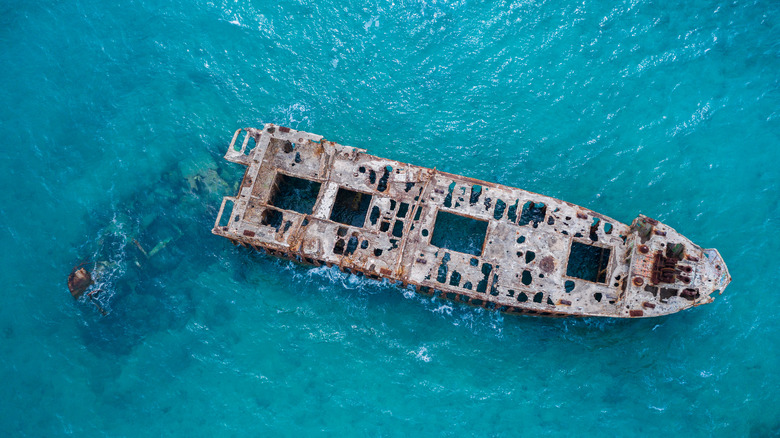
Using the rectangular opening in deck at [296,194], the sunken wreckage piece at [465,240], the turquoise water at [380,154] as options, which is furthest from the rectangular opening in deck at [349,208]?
the turquoise water at [380,154]

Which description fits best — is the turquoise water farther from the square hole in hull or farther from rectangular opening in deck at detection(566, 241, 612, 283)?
the square hole in hull

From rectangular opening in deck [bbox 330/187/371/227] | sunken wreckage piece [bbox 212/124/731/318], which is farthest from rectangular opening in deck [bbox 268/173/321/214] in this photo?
rectangular opening in deck [bbox 330/187/371/227]

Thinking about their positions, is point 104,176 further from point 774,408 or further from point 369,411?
point 774,408

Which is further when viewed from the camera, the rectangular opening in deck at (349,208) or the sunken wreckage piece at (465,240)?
the rectangular opening in deck at (349,208)

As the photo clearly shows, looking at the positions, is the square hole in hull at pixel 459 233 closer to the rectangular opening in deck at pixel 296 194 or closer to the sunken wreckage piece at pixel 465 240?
the sunken wreckage piece at pixel 465 240

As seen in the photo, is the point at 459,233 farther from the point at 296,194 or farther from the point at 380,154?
the point at 296,194

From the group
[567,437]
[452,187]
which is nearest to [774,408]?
[567,437]

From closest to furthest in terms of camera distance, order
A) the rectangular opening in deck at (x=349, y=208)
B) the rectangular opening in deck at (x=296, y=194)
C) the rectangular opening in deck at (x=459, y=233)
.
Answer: the rectangular opening in deck at (x=459, y=233)
the rectangular opening in deck at (x=349, y=208)
the rectangular opening in deck at (x=296, y=194)
